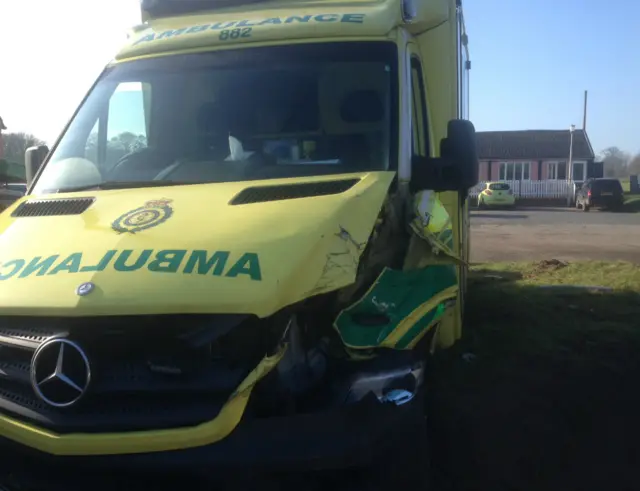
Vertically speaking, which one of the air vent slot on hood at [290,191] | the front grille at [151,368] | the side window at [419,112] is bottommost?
the front grille at [151,368]

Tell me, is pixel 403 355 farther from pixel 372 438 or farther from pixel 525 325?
pixel 525 325

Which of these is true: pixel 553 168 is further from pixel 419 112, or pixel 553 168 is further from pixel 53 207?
pixel 53 207

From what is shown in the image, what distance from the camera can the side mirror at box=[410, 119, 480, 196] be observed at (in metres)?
4.13

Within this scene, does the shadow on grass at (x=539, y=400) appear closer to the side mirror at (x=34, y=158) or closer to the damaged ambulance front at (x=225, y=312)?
the damaged ambulance front at (x=225, y=312)

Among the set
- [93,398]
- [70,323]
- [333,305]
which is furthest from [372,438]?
[70,323]

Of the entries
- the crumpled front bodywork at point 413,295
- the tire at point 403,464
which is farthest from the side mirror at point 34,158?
the tire at point 403,464

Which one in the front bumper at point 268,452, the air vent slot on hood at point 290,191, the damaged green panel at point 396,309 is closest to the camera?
the front bumper at point 268,452

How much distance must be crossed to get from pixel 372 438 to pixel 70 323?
Answer: 1.27m

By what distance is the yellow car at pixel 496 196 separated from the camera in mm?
38281

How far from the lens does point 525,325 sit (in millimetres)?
7148

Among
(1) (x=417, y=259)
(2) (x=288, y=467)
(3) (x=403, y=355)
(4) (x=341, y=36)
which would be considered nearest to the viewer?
(2) (x=288, y=467)

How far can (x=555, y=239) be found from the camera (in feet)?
63.7

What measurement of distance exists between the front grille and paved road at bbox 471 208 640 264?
467 inches

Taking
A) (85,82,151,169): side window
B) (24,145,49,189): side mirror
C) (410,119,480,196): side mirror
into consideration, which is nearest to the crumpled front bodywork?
(410,119,480,196): side mirror
